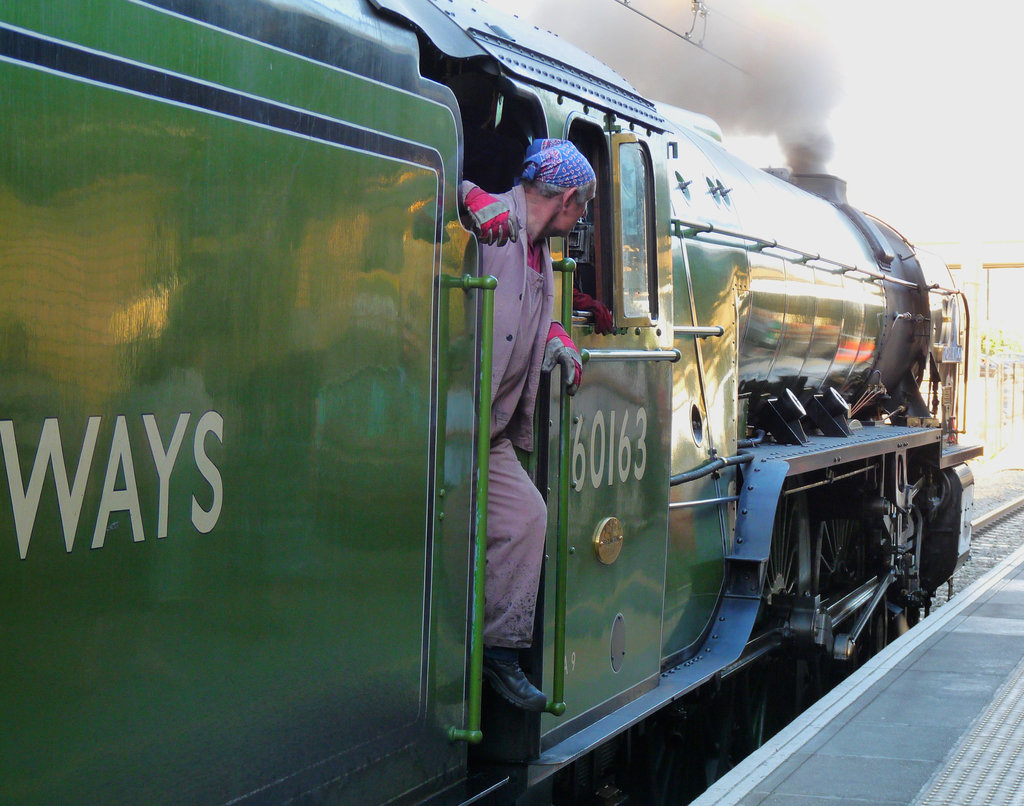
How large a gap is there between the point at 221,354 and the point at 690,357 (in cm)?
299

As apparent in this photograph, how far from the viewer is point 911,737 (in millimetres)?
4164

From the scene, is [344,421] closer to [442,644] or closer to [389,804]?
[442,644]

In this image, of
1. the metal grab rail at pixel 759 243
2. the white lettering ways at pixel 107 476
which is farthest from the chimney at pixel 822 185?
the white lettering ways at pixel 107 476

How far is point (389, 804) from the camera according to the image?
2652 mm

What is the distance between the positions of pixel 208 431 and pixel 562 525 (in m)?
A: 1.25

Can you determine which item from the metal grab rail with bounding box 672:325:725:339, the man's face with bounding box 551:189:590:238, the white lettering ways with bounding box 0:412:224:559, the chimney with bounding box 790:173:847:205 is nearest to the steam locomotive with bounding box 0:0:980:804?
the white lettering ways with bounding box 0:412:224:559

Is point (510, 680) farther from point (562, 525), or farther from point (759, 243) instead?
point (759, 243)

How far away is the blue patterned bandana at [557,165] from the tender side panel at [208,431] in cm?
35

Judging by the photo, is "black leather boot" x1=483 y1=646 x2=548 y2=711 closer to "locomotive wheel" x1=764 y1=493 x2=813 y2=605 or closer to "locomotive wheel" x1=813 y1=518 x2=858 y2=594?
"locomotive wheel" x1=764 y1=493 x2=813 y2=605

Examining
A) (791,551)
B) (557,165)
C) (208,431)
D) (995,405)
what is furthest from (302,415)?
(995,405)

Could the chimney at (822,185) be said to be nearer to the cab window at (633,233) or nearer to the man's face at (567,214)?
the cab window at (633,233)

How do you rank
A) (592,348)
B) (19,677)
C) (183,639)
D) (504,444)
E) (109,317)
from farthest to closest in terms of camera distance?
(592,348), (504,444), (183,639), (109,317), (19,677)

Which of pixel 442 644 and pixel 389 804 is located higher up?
pixel 442 644

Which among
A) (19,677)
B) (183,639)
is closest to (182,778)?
(183,639)
